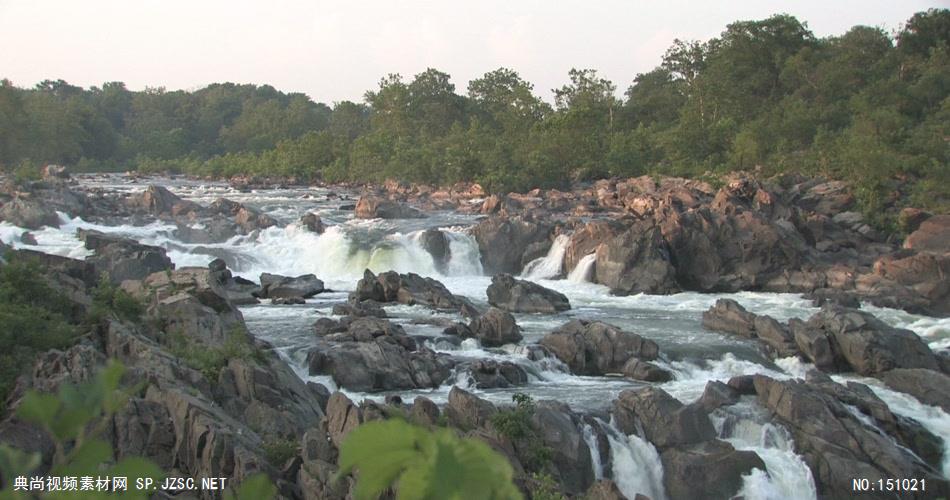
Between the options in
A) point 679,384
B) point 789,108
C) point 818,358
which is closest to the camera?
point 679,384

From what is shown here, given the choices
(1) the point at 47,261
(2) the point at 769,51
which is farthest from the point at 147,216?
(2) the point at 769,51

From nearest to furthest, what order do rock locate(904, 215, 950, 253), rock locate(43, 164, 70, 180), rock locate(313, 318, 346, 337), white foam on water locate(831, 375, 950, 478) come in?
white foam on water locate(831, 375, 950, 478)
rock locate(313, 318, 346, 337)
rock locate(904, 215, 950, 253)
rock locate(43, 164, 70, 180)

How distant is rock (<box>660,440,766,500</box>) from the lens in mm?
11305

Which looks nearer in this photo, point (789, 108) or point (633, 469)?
point (633, 469)

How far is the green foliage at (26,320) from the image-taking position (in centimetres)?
1034

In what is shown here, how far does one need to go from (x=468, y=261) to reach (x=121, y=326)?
663 inches

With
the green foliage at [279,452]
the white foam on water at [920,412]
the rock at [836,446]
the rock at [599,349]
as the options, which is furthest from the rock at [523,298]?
the green foliage at [279,452]

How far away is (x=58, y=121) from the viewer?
60250mm

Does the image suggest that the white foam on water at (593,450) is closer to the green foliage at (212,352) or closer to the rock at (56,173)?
the green foliage at (212,352)

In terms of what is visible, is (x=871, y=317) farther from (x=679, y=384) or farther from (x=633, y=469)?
(x=633, y=469)

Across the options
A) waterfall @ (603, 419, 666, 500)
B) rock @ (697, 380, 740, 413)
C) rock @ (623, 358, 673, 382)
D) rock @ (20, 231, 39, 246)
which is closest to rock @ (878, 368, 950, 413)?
rock @ (697, 380, 740, 413)

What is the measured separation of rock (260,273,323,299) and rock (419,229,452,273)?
540 cm

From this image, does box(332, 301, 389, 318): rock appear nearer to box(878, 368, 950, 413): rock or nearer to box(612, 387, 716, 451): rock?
box(612, 387, 716, 451): rock

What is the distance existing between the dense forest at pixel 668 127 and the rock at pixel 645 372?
59.1 feet
